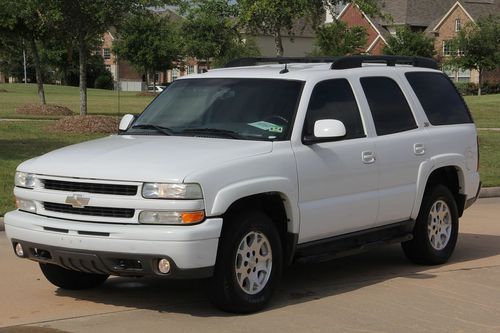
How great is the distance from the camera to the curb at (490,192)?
1404 cm

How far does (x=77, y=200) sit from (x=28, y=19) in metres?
22.5

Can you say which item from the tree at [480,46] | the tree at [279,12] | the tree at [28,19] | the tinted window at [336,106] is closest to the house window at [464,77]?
the tree at [480,46]

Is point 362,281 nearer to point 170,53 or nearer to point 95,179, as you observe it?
point 95,179

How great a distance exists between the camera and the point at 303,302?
22.4ft

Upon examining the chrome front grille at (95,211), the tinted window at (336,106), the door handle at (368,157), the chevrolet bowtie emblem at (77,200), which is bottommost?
the chrome front grille at (95,211)

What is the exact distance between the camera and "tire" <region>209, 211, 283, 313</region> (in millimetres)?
6066

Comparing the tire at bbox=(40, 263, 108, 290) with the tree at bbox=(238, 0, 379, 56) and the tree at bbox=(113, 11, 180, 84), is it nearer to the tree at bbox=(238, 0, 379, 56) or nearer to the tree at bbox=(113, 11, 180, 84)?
the tree at bbox=(238, 0, 379, 56)

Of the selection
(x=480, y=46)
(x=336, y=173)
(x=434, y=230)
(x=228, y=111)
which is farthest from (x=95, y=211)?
(x=480, y=46)

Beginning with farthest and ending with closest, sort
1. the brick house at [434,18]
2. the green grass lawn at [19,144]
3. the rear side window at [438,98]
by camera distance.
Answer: the brick house at [434,18] → the green grass lawn at [19,144] → the rear side window at [438,98]

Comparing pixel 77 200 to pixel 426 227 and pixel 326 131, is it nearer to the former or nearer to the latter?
pixel 326 131

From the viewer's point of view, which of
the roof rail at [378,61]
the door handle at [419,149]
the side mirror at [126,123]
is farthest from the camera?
the door handle at [419,149]

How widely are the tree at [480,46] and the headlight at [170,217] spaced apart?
62.2 metres

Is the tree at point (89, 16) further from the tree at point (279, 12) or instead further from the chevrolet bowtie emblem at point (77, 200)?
the chevrolet bowtie emblem at point (77, 200)

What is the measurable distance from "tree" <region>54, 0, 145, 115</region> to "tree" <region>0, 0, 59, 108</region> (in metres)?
0.41
